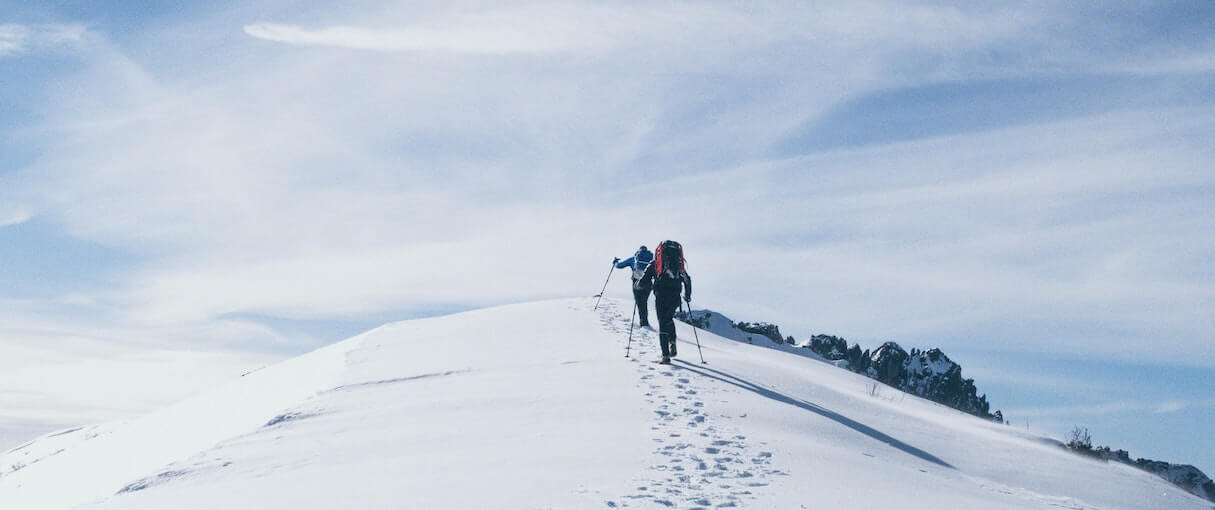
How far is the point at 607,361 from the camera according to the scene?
1479 cm

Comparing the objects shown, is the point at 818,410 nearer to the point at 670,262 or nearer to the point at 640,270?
the point at 670,262

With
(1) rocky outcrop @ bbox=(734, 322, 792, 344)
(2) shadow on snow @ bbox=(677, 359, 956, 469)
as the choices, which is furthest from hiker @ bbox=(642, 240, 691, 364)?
(1) rocky outcrop @ bbox=(734, 322, 792, 344)

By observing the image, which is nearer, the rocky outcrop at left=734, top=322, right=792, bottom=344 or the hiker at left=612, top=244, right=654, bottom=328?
the hiker at left=612, top=244, right=654, bottom=328

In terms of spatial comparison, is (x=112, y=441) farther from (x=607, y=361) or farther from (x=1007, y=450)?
(x=1007, y=450)

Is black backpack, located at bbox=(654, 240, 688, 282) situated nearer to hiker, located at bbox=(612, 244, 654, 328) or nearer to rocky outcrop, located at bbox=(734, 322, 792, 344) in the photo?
hiker, located at bbox=(612, 244, 654, 328)

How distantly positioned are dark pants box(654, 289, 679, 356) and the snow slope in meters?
0.46

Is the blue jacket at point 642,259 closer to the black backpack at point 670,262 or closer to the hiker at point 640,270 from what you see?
the hiker at point 640,270

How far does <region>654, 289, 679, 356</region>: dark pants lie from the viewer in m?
15.0

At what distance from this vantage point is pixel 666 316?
50.7 feet

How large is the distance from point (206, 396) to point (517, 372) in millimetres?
8791

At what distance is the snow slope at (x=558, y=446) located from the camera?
25.1ft

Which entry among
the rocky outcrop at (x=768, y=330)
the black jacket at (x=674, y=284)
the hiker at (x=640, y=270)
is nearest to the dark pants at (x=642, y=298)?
the hiker at (x=640, y=270)

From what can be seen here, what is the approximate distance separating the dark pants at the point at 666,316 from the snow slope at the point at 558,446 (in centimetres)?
46

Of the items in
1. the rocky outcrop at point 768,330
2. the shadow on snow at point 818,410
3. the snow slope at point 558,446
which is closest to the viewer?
the snow slope at point 558,446
